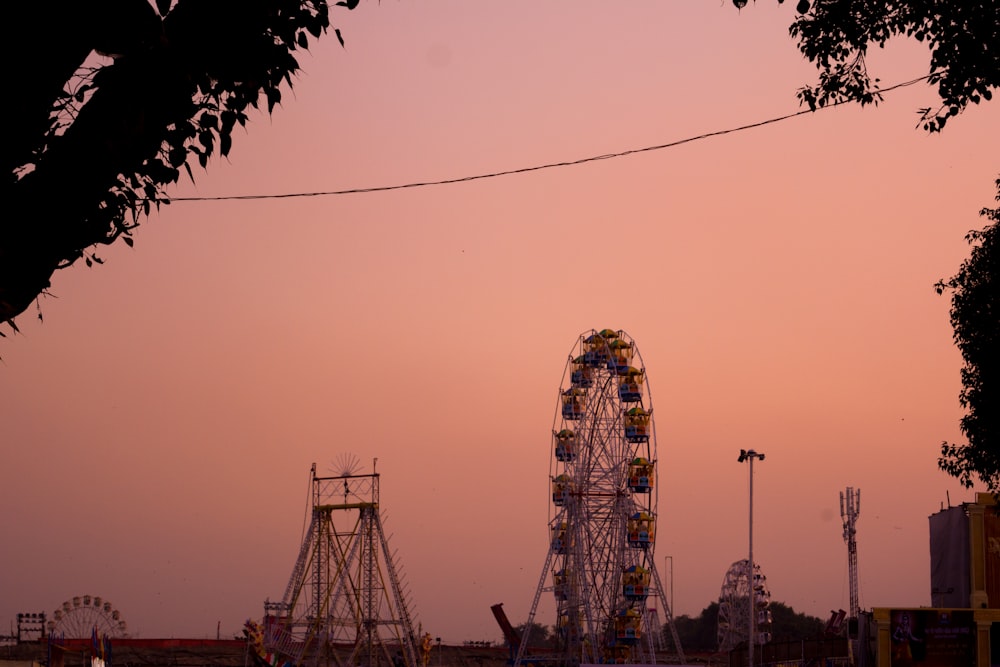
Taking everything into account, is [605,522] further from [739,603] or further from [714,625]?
[714,625]

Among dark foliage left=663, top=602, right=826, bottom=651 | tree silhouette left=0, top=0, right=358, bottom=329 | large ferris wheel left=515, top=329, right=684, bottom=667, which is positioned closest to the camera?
tree silhouette left=0, top=0, right=358, bottom=329

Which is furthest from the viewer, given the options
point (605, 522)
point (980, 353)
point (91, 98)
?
point (605, 522)

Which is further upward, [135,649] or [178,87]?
[178,87]

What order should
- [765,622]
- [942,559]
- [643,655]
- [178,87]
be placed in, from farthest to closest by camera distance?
[765,622] < [643,655] < [942,559] < [178,87]

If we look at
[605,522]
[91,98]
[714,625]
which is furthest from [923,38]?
[714,625]

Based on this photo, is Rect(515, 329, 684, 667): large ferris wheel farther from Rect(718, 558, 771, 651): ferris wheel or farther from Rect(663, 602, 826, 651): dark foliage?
Rect(663, 602, 826, 651): dark foliage

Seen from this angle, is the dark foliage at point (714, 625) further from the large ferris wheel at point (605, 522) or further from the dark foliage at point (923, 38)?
the dark foliage at point (923, 38)

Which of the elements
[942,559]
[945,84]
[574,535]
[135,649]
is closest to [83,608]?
[135,649]

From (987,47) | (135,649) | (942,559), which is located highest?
(987,47)

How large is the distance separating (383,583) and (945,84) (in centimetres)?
5252

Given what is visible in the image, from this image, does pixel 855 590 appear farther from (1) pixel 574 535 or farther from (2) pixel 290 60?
(2) pixel 290 60

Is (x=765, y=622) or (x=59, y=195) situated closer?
(x=59, y=195)

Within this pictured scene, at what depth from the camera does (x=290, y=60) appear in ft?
26.2

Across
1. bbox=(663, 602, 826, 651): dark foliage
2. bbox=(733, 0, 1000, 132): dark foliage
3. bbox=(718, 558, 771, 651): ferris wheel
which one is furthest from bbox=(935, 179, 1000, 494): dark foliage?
bbox=(663, 602, 826, 651): dark foliage
